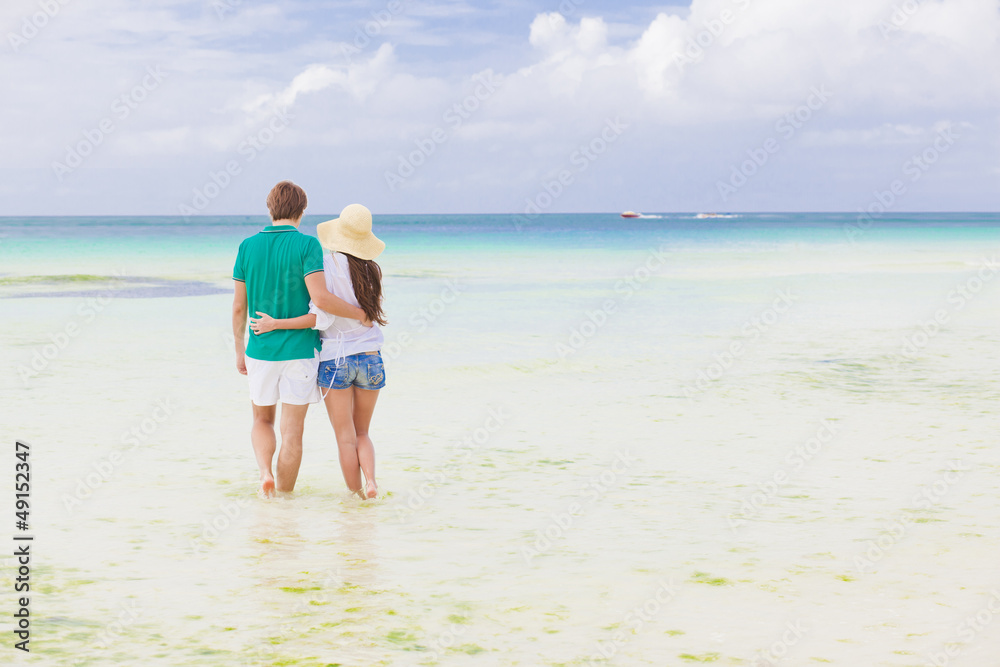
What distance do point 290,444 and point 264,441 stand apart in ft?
0.48

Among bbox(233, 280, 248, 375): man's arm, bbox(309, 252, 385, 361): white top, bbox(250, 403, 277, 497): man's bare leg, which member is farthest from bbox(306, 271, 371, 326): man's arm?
bbox(250, 403, 277, 497): man's bare leg

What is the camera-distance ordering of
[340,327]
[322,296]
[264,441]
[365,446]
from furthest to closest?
1. [365,446]
2. [264,441]
3. [340,327]
4. [322,296]

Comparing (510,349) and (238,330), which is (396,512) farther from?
(510,349)

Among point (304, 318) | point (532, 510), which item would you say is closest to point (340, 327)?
point (304, 318)

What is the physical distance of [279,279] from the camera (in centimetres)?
507

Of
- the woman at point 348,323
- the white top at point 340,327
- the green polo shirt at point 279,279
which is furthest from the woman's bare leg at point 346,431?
the green polo shirt at point 279,279

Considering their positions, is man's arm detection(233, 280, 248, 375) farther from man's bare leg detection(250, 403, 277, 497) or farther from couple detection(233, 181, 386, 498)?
man's bare leg detection(250, 403, 277, 497)

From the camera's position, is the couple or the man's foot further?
the man's foot

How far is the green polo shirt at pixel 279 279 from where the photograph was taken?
5043mm

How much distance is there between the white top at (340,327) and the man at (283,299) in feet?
0.25

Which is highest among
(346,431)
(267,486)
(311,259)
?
(311,259)

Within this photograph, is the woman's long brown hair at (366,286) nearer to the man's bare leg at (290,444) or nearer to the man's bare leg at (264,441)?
the man's bare leg at (290,444)

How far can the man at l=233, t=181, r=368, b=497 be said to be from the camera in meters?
5.04

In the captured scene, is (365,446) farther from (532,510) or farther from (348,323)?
(532,510)
